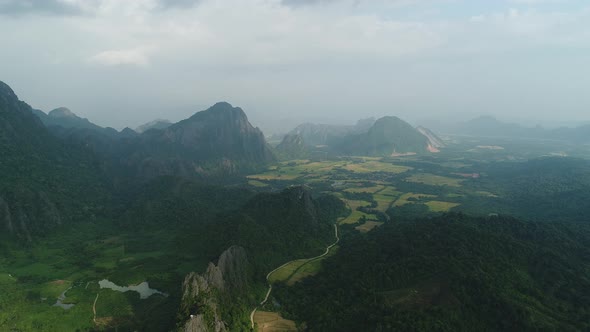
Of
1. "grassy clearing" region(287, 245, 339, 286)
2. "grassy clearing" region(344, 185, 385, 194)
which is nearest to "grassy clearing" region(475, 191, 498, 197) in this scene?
"grassy clearing" region(344, 185, 385, 194)

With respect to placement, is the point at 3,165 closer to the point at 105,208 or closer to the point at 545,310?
the point at 105,208

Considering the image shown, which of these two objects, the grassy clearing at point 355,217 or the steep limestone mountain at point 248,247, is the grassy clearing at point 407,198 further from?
the steep limestone mountain at point 248,247

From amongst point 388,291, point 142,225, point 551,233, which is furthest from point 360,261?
point 142,225

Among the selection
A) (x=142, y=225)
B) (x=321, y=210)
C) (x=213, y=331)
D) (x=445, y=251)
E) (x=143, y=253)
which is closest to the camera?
(x=213, y=331)

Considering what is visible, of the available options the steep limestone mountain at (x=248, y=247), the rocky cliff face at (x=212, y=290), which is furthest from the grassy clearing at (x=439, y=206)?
the rocky cliff face at (x=212, y=290)

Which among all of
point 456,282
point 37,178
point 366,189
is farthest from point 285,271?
point 37,178
